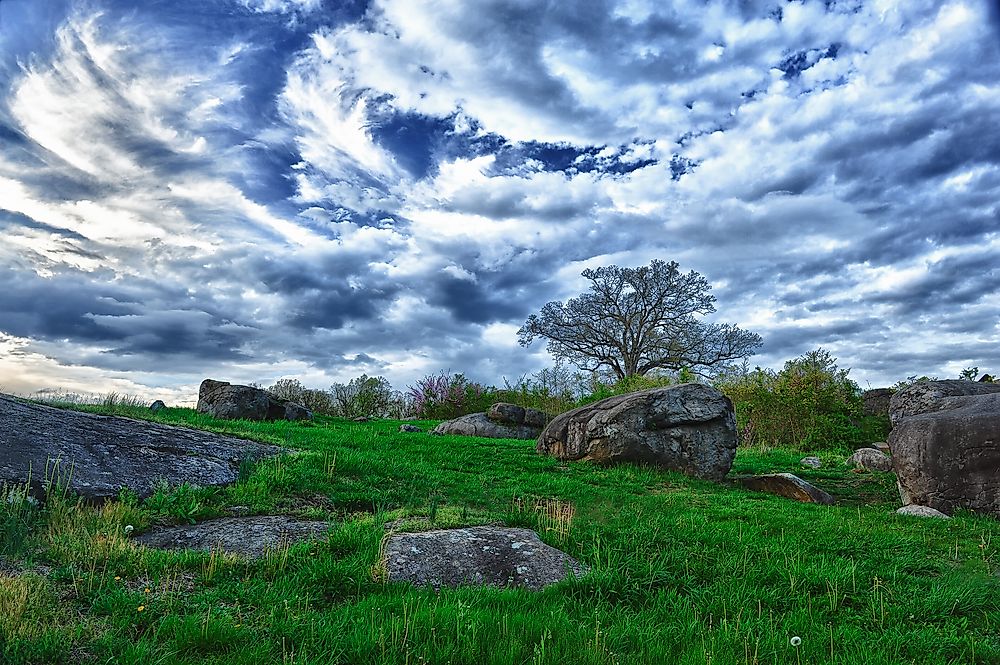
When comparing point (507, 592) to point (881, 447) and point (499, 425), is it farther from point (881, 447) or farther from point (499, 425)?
point (499, 425)

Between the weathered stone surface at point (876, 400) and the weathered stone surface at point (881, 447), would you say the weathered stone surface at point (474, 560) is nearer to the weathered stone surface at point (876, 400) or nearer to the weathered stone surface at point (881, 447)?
the weathered stone surface at point (881, 447)

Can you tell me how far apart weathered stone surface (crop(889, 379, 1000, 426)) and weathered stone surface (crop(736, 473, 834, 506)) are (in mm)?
3986

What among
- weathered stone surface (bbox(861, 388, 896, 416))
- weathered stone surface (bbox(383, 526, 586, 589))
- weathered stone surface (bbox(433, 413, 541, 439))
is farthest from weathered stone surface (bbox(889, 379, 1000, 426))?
weathered stone surface (bbox(433, 413, 541, 439))

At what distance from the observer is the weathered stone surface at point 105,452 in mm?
7875

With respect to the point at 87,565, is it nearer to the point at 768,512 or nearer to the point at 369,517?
the point at 369,517

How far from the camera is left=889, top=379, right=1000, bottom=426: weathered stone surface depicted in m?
13.7

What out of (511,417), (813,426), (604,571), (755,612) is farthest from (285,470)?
(813,426)

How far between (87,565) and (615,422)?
432 inches

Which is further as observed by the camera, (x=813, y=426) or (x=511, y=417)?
(x=511, y=417)

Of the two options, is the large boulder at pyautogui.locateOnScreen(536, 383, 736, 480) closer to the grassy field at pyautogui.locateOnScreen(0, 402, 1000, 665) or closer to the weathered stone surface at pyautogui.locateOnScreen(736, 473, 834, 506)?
the weathered stone surface at pyautogui.locateOnScreen(736, 473, 834, 506)

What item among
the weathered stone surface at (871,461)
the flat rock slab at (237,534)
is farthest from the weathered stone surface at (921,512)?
the flat rock slab at (237,534)

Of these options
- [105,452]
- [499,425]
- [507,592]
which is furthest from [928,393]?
[105,452]

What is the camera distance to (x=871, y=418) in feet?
67.5

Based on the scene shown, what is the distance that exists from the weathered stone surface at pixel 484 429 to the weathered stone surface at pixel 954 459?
13618 mm
